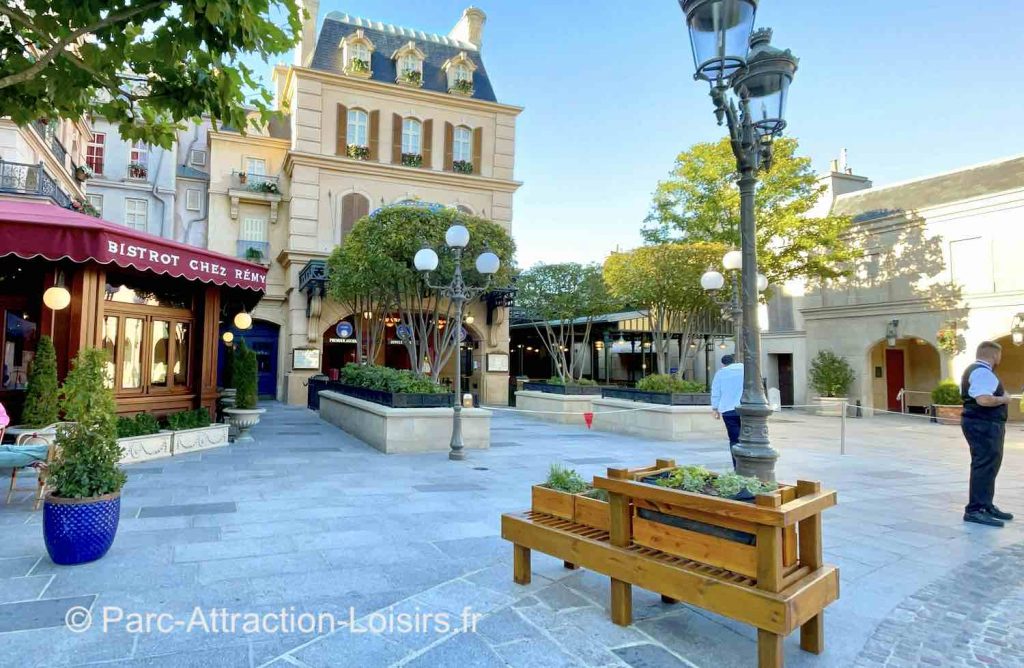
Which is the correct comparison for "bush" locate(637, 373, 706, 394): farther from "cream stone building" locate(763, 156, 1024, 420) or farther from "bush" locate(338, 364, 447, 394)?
"cream stone building" locate(763, 156, 1024, 420)

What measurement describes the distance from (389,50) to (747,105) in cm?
2236

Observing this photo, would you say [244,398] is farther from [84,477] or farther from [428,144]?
[428,144]

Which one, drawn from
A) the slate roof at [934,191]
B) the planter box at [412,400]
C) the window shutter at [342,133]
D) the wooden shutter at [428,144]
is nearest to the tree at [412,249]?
the planter box at [412,400]

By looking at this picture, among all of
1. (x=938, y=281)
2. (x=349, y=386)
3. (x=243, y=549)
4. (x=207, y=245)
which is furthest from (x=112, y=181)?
(x=938, y=281)

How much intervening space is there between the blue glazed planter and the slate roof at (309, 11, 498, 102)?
69.8 ft

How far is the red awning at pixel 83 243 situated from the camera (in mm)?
7902

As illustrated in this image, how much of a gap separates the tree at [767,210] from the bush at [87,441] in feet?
61.6

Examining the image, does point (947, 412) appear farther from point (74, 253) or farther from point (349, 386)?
point (74, 253)

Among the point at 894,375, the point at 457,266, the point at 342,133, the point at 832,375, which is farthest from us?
the point at 894,375

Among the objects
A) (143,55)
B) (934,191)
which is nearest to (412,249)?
(143,55)

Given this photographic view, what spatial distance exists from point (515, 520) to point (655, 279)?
1335cm

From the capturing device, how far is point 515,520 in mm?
4113

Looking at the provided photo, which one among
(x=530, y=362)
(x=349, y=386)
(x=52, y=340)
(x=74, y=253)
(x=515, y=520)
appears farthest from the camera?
(x=530, y=362)

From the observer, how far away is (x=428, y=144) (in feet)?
77.8
